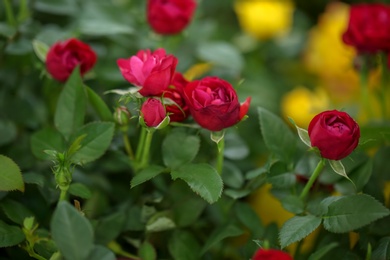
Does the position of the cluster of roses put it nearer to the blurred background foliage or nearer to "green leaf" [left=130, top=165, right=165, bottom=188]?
the blurred background foliage

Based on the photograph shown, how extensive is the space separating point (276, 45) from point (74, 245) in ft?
2.24

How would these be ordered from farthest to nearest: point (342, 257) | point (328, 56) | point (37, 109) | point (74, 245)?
point (328, 56) → point (37, 109) → point (342, 257) → point (74, 245)

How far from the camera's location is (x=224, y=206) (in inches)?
24.3

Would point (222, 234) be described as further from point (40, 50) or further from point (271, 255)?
point (40, 50)

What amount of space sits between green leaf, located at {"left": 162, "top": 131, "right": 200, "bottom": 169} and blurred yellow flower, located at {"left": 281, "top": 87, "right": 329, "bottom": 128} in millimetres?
376

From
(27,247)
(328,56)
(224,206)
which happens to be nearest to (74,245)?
(27,247)

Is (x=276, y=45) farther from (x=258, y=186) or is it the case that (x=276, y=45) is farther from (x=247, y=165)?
(x=258, y=186)

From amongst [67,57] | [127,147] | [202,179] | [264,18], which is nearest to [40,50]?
[67,57]

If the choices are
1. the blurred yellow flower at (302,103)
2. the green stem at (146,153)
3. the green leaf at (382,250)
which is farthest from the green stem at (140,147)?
the blurred yellow flower at (302,103)

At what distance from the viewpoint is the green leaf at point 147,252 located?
545 mm

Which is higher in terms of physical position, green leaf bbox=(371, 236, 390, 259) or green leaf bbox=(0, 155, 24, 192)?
green leaf bbox=(0, 155, 24, 192)

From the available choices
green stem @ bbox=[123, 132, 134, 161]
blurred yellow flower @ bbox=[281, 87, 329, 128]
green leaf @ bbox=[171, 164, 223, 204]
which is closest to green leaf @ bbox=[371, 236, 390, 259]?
green leaf @ bbox=[171, 164, 223, 204]

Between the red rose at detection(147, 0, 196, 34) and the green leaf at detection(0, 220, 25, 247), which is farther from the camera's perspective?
the red rose at detection(147, 0, 196, 34)

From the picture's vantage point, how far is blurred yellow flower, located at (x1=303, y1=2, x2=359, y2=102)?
941mm
